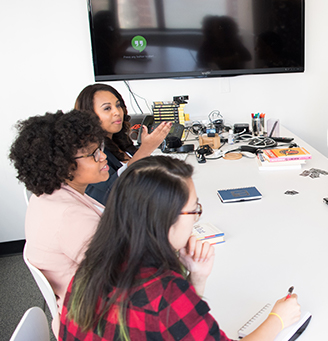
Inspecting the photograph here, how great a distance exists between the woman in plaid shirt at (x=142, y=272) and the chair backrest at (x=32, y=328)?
93 millimetres

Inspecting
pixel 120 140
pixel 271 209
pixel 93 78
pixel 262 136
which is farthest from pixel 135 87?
pixel 271 209

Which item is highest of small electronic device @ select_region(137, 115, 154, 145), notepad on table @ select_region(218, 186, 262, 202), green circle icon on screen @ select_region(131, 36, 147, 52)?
green circle icon on screen @ select_region(131, 36, 147, 52)

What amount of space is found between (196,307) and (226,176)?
4.06 feet

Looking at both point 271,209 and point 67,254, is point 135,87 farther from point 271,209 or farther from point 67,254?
point 67,254

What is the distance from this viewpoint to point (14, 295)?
7.51 feet

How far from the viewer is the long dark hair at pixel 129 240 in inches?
29.1

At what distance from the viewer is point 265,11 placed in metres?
2.74

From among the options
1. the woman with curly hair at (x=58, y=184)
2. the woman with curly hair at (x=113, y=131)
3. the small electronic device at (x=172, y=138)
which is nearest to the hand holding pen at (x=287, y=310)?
the woman with curly hair at (x=58, y=184)

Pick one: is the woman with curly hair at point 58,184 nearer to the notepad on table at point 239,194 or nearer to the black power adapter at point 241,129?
the notepad on table at point 239,194

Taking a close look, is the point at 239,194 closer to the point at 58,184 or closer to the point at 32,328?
the point at 58,184

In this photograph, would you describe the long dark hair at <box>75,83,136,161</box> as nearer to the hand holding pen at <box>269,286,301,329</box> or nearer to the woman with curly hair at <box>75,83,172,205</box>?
the woman with curly hair at <box>75,83,172,205</box>

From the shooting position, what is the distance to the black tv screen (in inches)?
104

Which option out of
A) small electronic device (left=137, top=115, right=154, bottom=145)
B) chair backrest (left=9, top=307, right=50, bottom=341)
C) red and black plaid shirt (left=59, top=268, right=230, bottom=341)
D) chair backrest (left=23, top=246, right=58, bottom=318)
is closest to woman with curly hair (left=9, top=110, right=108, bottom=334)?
chair backrest (left=23, top=246, right=58, bottom=318)

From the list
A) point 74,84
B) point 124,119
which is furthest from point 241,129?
point 74,84
